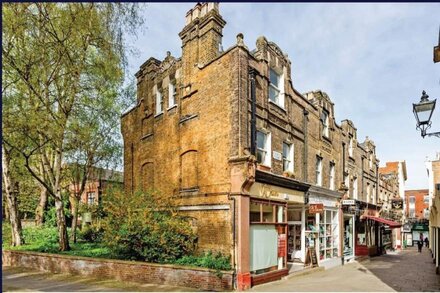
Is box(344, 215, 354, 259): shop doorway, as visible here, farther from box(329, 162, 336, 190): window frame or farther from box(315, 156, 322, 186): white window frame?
box(315, 156, 322, 186): white window frame

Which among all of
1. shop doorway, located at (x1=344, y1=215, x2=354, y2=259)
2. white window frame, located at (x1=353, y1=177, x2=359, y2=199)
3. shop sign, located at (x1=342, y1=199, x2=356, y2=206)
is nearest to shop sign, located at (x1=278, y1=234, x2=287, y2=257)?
shop sign, located at (x1=342, y1=199, x2=356, y2=206)

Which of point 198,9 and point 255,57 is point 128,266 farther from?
point 198,9

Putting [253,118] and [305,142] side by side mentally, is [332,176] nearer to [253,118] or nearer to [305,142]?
[305,142]

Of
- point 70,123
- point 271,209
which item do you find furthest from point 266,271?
point 70,123

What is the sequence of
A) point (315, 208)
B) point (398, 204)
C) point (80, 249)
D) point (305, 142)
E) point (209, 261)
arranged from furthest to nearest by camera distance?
point (398, 204)
point (305, 142)
point (80, 249)
point (315, 208)
point (209, 261)

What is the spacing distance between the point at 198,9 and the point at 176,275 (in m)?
10.9

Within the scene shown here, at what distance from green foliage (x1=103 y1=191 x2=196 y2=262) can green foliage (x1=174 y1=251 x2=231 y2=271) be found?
0.59 metres

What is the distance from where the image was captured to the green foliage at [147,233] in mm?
13758

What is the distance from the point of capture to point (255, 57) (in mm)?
15055

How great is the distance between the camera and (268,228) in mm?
14328

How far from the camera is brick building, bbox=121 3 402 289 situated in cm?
1348

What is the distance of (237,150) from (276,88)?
4.76 meters

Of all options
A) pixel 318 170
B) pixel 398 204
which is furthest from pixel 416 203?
pixel 318 170

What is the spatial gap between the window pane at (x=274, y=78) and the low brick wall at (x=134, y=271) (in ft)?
28.6
